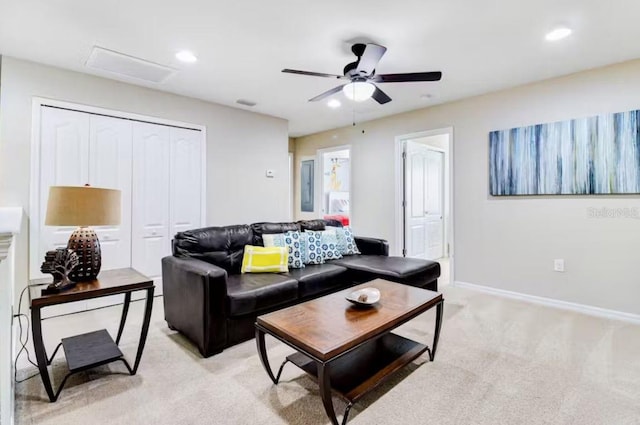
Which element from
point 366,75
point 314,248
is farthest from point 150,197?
point 366,75

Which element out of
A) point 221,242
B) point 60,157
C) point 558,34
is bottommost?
point 221,242

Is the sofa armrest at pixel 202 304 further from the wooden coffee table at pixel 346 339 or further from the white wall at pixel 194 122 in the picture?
the white wall at pixel 194 122

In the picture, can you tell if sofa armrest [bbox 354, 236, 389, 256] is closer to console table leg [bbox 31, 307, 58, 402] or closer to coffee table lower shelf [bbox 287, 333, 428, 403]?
coffee table lower shelf [bbox 287, 333, 428, 403]

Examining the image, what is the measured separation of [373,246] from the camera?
390 centimetres

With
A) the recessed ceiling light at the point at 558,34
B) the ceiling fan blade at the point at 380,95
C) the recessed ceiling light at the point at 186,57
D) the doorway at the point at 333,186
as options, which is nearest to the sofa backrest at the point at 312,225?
the ceiling fan blade at the point at 380,95

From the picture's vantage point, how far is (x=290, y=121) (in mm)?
5359

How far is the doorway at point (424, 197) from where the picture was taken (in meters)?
4.90

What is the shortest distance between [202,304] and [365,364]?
1194 mm

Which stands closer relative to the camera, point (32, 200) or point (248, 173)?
point (32, 200)

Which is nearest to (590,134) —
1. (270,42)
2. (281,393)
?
(270,42)

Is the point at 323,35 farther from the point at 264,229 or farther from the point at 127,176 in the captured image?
the point at 127,176

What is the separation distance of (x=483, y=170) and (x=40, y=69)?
16.1 ft

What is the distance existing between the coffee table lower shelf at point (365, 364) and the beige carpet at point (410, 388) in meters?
0.12

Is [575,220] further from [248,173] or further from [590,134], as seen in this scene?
[248,173]
